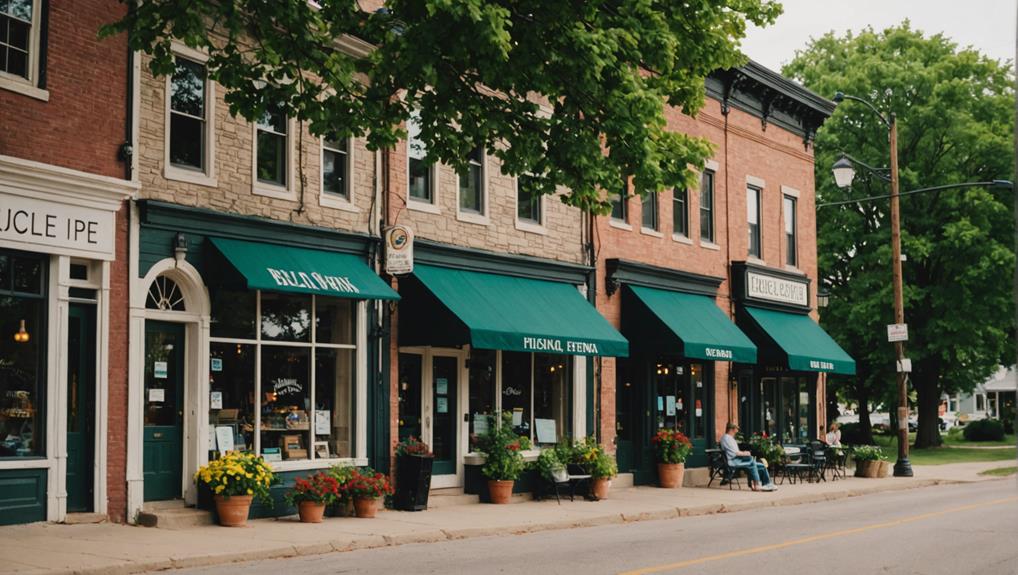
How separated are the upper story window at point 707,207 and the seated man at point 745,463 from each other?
5.41 metres

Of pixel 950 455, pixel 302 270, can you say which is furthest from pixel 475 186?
pixel 950 455

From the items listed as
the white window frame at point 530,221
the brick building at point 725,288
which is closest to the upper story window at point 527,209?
the white window frame at point 530,221

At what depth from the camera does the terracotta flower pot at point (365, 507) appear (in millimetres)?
17656

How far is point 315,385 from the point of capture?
61.3 ft

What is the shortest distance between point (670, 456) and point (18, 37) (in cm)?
1537

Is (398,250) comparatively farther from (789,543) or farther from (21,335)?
(789,543)

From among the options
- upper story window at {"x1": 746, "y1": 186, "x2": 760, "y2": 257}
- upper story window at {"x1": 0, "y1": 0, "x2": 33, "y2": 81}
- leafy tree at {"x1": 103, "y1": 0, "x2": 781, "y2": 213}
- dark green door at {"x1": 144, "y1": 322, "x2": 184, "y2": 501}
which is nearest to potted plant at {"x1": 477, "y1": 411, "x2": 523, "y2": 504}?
dark green door at {"x1": 144, "y1": 322, "x2": 184, "y2": 501}

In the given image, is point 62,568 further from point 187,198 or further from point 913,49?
point 913,49

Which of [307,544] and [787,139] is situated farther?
[787,139]

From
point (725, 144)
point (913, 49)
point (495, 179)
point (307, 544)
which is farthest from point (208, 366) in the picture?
point (913, 49)

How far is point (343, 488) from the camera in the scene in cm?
1752

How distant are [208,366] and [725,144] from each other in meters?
15.6

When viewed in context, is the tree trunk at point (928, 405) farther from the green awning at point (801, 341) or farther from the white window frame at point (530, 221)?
the white window frame at point (530, 221)

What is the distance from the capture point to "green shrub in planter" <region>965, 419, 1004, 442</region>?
5725 centimetres
